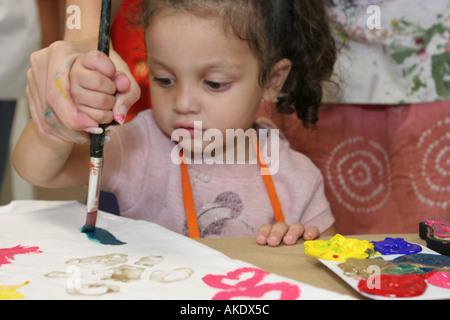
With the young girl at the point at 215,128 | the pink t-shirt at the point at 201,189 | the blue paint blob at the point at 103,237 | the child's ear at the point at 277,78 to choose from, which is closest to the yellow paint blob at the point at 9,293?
the blue paint blob at the point at 103,237

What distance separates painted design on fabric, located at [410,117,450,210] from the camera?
1059mm

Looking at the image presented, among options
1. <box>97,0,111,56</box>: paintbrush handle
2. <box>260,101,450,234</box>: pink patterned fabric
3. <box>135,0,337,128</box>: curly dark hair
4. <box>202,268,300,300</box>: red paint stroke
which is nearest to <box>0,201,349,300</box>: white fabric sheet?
<box>202,268,300,300</box>: red paint stroke

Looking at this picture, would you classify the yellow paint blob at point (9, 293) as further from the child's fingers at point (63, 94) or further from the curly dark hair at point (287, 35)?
the curly dark hair at point (287, 35)

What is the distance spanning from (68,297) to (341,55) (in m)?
0.83

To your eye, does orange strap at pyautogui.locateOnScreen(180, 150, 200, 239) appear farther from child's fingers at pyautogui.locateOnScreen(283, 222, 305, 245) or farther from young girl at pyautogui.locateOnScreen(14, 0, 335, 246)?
child's fingers at pyautogui.locateOnScreen(283, 222, 305, 245)

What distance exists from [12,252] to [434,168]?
2.81ft

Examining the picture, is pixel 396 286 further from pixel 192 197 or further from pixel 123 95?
pixel 192 197

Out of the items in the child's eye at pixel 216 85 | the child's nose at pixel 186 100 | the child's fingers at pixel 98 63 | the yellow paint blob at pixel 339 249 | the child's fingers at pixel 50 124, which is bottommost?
the yellow paint blob at pixel 339 249

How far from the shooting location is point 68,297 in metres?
0.42

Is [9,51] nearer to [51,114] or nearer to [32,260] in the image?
[51,114]

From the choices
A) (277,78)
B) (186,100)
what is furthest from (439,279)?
(277,78)

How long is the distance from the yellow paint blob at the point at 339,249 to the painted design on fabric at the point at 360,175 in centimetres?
59

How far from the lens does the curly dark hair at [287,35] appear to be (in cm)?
82

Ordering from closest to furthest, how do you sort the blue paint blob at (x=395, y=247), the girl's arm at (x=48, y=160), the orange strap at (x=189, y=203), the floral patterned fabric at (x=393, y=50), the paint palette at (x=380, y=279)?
the paint palette at (x=380, y=279)
the blue paint blob at (x=395, y=247)
the girl's arm at (x=48, y=160)
the orange strap at (x=189, y=203)
the floral patterned fabric at (x=393, y=50)
